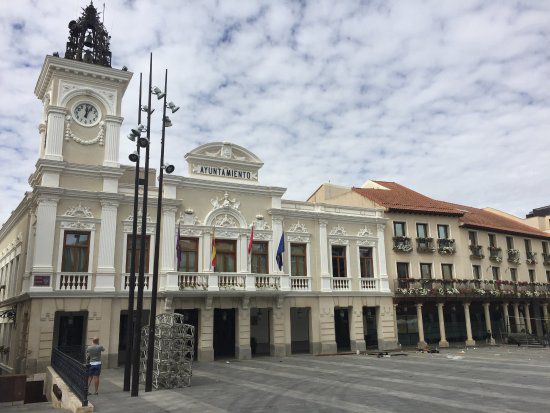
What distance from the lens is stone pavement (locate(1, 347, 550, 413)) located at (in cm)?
1377

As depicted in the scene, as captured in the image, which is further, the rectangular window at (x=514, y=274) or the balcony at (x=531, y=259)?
the balcony at (x=531, y=259)

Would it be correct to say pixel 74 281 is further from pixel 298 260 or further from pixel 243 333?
pixel 298 260

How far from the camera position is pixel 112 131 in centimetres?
2642

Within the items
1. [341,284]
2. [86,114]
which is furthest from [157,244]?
[341,284]

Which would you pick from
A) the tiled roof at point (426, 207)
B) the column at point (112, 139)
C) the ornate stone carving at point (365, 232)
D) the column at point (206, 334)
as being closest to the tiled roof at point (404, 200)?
the tiled roof at point (426, 207)

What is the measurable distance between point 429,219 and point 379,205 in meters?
4.59

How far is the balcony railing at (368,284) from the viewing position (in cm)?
3244

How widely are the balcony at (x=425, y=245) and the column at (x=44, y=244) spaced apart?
80.7ft

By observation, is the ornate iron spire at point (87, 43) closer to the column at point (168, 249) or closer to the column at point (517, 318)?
the column at point (168, 249)

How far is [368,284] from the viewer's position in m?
32.8

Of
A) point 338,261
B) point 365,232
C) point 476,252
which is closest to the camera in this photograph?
point 338,261

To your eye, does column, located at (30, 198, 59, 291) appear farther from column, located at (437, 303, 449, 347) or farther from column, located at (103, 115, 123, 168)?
column, located at (437, 303, 449, 347)

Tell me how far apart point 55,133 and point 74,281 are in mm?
7783

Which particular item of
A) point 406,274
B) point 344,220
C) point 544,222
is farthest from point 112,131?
point 544,222
